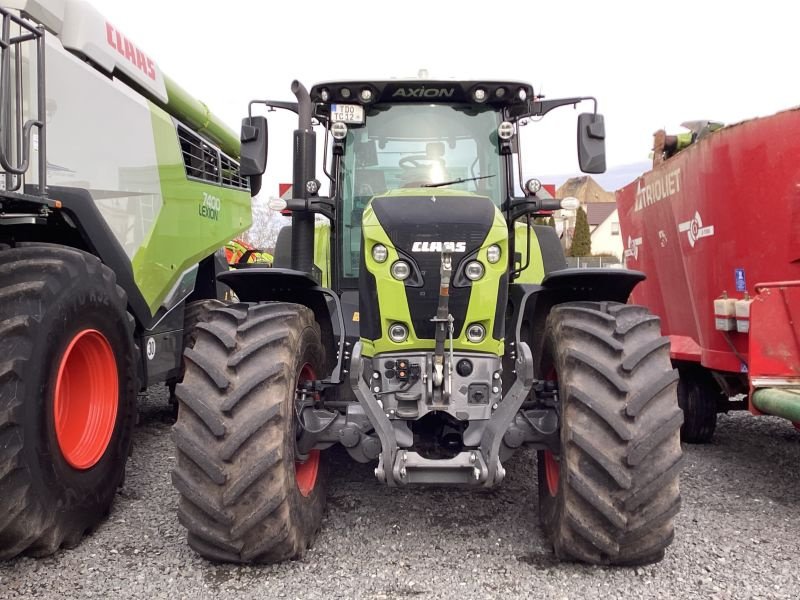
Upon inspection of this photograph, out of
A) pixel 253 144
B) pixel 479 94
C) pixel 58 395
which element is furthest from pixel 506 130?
pixel 58 395

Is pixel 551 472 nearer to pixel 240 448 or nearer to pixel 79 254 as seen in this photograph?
pixel 240 448

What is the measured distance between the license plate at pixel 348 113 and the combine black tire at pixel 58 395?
1582 mm

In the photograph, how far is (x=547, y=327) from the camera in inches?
139

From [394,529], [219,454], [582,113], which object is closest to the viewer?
[219,454]

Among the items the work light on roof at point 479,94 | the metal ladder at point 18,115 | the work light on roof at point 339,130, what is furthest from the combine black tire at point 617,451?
the metal ladder at point 18,115

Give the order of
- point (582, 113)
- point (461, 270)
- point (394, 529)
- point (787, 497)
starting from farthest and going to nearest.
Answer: point (787, 497) → point (582, 113) → point (394, 529) → point (461, 270)

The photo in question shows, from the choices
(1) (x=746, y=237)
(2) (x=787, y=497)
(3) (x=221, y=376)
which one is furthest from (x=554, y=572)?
(1) (x=746, y=237)

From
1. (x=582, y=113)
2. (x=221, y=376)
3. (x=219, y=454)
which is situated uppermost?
(x=582, y=113)

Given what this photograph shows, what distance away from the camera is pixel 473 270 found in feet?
10.6

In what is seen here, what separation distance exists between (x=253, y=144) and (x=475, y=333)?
5.42 feet

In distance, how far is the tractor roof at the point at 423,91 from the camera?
12.7ft

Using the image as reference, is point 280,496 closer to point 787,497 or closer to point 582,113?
point 582,113

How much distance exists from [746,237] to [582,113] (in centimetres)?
165

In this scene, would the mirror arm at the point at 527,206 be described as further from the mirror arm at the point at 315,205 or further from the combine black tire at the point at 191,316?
the combine black tire at the point at 191,316
